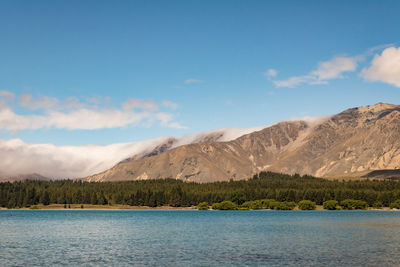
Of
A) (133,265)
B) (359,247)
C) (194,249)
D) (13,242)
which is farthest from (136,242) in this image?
(359,247)

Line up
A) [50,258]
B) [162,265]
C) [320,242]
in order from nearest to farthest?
[162,265], [50,258], [320,242]

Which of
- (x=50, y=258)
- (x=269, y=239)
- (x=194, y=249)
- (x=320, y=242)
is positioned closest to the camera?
(x=50, y=258)

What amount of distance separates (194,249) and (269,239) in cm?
2375

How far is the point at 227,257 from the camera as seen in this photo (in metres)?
66.8

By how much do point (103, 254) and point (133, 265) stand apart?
1295cm

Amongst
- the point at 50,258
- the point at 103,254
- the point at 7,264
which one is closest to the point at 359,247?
the point at 103,254

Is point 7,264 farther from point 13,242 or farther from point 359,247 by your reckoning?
point 359,247

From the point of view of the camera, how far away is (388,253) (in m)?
70.2

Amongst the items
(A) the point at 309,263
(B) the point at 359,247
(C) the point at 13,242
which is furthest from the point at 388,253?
(C) the point at 13,242

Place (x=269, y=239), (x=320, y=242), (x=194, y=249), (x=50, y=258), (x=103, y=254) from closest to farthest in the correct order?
(x=50, y=258), (x=103, y=254), (x=194, y=249), (x=320, y=242), (x=269, y=239)

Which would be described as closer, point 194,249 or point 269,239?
point 194,249

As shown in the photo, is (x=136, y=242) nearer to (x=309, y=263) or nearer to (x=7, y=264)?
(x=7, y=264)

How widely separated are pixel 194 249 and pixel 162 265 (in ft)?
57.0

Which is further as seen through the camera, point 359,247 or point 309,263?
point 359,247
